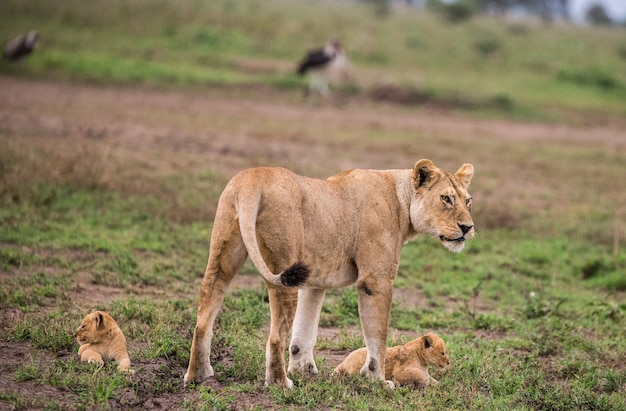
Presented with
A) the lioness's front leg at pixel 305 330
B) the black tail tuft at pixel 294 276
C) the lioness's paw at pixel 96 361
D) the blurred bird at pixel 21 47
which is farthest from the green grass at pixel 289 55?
the black tail tuft at pixel 294 276

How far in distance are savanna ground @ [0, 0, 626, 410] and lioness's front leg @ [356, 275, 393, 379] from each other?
0.22 m

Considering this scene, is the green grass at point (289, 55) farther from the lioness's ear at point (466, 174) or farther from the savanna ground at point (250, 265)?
the lioness's ear at point (466, 174)

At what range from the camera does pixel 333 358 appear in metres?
6.62

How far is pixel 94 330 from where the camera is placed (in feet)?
18.9

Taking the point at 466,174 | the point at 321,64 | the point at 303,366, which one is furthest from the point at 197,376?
the point at 321,64

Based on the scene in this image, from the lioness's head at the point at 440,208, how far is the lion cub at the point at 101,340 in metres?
2.21

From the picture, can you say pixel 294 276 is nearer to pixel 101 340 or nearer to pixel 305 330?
pixel 305 330

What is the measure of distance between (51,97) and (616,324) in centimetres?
1348

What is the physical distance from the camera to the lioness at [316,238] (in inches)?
206

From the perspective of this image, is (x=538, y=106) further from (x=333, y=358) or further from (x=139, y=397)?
(x=139, y=397)

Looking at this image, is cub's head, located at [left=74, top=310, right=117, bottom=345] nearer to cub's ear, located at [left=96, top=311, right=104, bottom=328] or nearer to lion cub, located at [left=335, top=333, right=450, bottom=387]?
cub's ear, located at [left=96, top=311, right=104, bottom=328]

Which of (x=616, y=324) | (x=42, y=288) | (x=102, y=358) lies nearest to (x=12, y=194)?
(x=42, y=288)

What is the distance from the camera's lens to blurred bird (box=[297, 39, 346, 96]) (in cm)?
2262

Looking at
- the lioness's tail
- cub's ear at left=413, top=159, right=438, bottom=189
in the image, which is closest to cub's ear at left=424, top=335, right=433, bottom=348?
cub's ear at left=413, top=159, right=438, bottom=189
